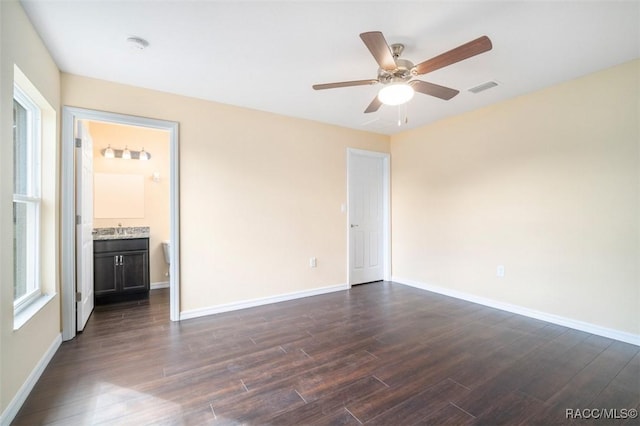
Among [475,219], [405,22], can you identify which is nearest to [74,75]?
[405,22]

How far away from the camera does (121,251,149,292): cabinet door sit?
3865 millimetres

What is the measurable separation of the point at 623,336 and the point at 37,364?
4.77 m

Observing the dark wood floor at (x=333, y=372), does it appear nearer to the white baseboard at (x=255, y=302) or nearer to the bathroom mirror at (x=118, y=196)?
the white baseboard at (x=255, y=302)

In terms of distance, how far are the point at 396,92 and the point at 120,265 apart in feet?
13.0

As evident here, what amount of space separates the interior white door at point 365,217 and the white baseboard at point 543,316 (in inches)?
32.9

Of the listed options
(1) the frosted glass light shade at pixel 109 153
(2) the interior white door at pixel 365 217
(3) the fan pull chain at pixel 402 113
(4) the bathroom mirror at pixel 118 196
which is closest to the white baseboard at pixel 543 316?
(2) the interior white door at pixel 365 217

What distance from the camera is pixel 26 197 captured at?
2.12 meters

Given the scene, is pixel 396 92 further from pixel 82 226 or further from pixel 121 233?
pixel 121 233

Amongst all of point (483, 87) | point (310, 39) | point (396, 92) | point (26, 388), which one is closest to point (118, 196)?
point (26, 388)

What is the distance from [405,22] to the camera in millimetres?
2023

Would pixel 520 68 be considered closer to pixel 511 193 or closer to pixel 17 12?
pixel 511 193

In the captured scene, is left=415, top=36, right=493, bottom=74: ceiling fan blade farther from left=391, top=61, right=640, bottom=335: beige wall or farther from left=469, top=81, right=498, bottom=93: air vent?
left=391, top=61, right=640, bottom=335: beige wall

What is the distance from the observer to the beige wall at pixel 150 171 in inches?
168

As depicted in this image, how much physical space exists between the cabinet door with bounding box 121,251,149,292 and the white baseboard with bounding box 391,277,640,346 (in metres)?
4.00
